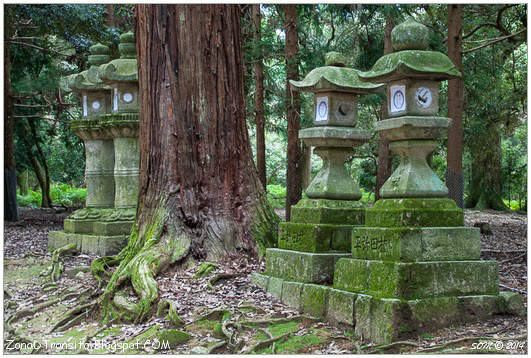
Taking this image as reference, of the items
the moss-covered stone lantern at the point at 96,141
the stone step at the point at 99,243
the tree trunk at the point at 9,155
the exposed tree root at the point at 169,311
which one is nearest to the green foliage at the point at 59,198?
the tree trunk at the point at 9,155

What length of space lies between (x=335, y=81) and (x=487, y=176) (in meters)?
19.6

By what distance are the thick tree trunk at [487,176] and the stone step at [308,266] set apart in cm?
1796

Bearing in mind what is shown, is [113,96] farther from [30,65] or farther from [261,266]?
[30,65]

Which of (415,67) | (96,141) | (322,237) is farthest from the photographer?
(96,141)

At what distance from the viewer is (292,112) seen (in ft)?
49.4

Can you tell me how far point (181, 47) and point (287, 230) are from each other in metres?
3.16

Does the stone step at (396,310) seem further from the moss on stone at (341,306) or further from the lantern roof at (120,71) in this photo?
the lantern roof at (120,71)

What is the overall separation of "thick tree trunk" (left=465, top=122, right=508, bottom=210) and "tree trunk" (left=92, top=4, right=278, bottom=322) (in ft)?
54.3

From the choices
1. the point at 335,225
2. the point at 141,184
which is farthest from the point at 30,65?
the point at 335,225

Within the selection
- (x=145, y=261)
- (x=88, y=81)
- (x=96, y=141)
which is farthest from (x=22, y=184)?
(x=145, y=261)

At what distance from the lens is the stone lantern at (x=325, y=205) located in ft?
23.4

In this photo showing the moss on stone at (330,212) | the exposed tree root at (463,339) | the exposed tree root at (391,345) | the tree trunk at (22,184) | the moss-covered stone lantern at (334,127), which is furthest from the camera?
the tree trunk at (22,184)

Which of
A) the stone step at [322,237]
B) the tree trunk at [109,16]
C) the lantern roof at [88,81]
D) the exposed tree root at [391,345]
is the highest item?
the tree trunk at [109,16]

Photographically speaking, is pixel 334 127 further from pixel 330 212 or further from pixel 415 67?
pixel 415 67
